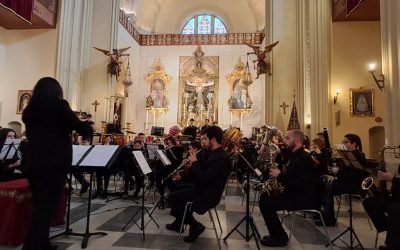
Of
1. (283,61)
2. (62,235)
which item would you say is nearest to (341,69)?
(283,61)

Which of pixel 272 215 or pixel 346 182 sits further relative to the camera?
pixel 346 182

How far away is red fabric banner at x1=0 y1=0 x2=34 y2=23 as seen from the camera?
10141 millimetres

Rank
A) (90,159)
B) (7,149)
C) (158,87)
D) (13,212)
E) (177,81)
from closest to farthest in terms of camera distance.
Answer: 1. (13,212)
2. (90,159)
3. (7,149)
4. (158,87)
5. (177,81)

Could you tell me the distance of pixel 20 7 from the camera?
10609mm

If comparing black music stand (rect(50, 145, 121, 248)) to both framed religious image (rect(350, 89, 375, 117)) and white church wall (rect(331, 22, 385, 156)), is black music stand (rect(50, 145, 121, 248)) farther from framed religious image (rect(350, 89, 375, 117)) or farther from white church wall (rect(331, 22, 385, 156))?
framed religious image (rect(350, 89, 375, 117))

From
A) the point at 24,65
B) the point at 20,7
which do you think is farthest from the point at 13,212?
the point at 24,65

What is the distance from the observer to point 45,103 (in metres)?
2.79

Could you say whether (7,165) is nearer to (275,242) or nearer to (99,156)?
(99,156)

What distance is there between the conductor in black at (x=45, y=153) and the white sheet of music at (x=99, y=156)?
32.2 inches

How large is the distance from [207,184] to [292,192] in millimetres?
1091

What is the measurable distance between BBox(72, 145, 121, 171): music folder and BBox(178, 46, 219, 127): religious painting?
50.3 ft

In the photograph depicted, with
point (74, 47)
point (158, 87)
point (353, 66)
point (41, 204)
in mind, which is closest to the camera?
point (41, 204)

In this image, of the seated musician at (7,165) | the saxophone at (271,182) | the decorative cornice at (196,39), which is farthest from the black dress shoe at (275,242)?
the decorative cornice at (196,39)

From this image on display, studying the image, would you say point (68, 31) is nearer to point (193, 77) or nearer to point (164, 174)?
point (193, 77)
